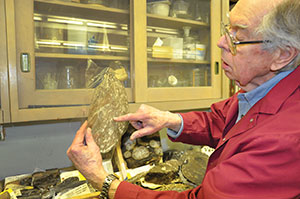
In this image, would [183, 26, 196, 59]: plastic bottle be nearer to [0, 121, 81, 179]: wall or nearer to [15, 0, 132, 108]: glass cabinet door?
[15, 0, 132, 108]: glass cabinet door

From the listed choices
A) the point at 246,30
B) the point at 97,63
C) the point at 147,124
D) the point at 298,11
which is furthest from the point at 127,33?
the point at 298,11

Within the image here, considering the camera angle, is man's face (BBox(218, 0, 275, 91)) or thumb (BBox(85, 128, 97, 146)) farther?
thumb (BBox(85, 128, 97, 146))

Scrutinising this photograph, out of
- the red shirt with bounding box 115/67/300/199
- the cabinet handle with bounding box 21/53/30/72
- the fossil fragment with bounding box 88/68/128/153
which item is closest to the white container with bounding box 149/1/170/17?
the fossil fragment with bounding box 88/68/128/153

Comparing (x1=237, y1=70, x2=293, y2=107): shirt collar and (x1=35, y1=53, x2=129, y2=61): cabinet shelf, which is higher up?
(x1=35, y1=53, x2=129, y2=61): cabinet shelf

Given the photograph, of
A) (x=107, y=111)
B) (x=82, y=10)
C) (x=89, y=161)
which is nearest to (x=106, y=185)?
(x=89, y=161)

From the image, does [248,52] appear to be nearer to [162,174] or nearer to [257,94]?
[257,94]

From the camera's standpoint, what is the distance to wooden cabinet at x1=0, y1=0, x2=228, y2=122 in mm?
924

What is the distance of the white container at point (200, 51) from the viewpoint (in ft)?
4.65

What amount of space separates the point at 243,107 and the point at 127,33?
66cm

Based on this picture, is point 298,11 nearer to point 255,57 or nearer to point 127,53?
point 255,57

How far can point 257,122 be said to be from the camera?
685mm

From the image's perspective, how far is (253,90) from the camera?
0.76 meters

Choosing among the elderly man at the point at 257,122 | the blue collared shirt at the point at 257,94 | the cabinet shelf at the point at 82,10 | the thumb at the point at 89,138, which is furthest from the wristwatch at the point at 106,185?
the cabinet shelf at the point at 82,10

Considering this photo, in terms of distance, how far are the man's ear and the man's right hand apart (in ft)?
1.43
